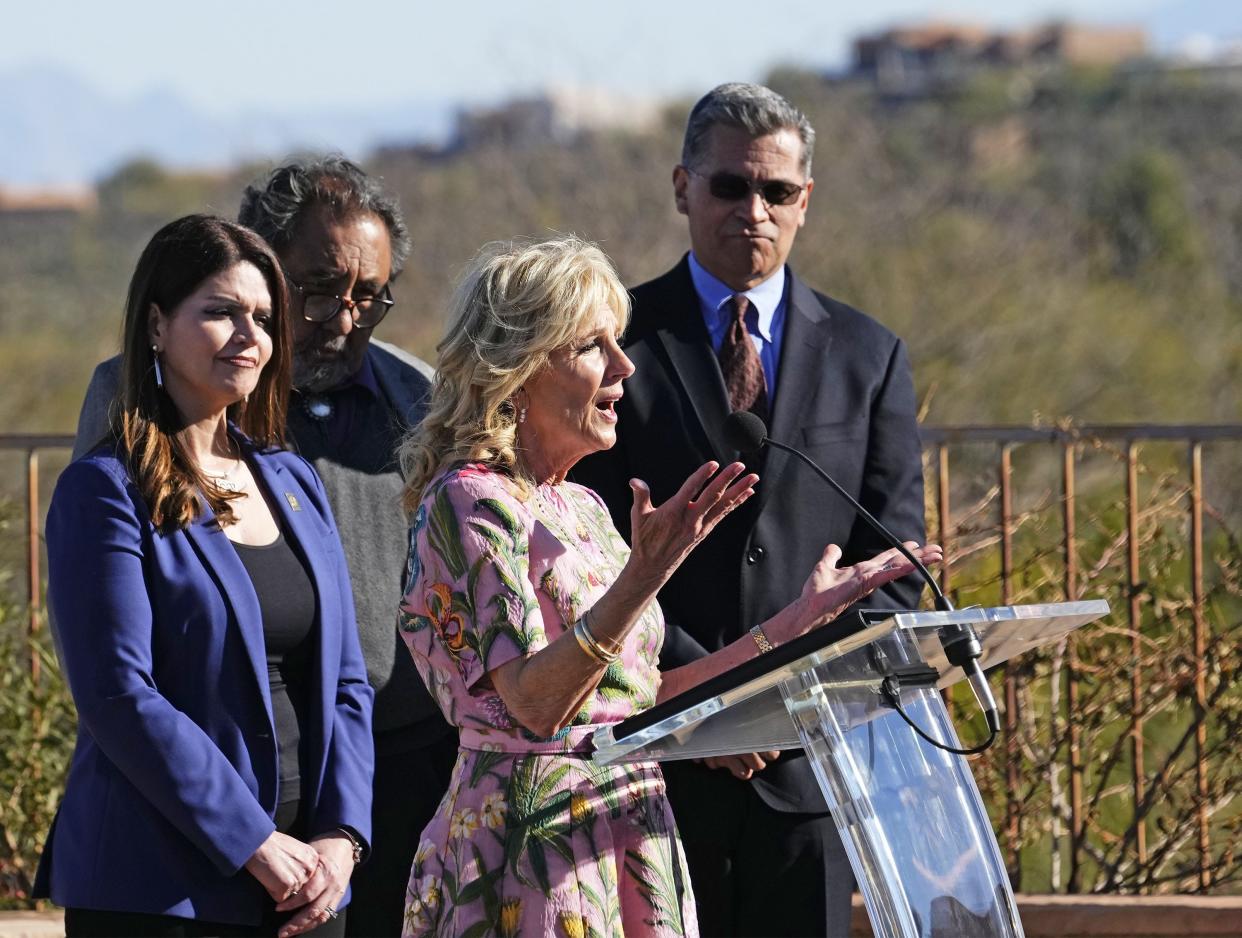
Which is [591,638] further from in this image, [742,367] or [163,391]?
[742,367]

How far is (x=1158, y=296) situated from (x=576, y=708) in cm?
1767

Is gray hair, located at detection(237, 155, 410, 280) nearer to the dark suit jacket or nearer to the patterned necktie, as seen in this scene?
the dark suit jacket

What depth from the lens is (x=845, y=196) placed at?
55.8 feet

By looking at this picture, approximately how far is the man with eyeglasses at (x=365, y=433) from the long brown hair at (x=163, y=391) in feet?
1.38

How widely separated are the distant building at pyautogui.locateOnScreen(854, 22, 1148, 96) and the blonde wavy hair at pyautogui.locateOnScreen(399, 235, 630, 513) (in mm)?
27480

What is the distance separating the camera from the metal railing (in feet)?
16.4

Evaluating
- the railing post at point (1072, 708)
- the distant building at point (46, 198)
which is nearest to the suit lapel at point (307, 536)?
the railing post at point (1072, 708)

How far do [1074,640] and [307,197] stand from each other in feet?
8.46

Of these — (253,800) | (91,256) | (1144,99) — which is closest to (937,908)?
(253,800)

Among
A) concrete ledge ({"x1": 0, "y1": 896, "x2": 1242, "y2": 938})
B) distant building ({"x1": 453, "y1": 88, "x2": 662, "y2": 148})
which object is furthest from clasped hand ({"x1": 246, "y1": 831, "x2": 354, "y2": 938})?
distant building ({"x1": 453, "y1": 88, "x2": 662, "y2": 148})

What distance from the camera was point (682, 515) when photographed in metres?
2.44

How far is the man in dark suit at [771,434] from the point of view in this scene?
3631mm

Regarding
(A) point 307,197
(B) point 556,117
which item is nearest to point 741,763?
(A) point 307,197

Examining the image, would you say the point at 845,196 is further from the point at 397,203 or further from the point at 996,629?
the point at 996,629
